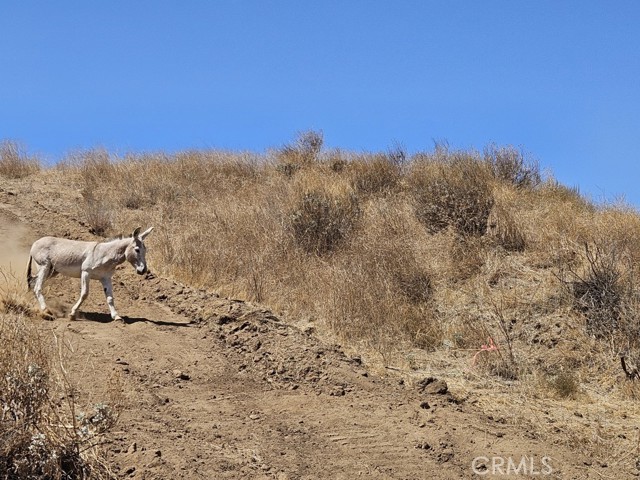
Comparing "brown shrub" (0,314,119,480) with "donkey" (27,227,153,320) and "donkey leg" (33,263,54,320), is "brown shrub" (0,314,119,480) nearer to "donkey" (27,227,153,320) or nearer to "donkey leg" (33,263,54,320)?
"donkey leg" (33,263,54,320)

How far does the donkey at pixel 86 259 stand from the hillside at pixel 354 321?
1.80 ft

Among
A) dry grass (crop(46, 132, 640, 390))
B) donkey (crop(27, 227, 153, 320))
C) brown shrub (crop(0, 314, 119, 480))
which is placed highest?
dry grass (crop(46, 132, 640, 390))

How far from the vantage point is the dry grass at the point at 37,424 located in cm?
525

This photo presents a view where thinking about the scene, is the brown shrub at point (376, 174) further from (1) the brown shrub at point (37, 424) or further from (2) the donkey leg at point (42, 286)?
(1) the brown shrub at point (37, 424)

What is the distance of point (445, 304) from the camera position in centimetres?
1298

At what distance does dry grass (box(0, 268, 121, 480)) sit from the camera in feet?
17.2

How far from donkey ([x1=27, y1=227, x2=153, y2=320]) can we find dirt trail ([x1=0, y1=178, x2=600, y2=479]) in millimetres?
636

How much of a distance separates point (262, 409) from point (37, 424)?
2.74 metres

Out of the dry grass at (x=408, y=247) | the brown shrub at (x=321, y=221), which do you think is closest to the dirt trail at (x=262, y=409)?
the dry grass at (x=408, y=247)

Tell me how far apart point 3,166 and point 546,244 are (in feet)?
55.3

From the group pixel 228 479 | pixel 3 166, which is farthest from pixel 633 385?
pixel 3 166

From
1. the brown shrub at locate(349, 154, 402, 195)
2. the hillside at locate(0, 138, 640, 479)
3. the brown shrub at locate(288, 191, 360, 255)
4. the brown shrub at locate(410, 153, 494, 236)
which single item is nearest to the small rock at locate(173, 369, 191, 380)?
the hillside at locate(0, 138, 640, 479)

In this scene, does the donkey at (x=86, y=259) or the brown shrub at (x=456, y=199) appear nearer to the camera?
the donkey at (x=86, y=259)

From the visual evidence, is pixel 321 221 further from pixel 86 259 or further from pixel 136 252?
pixel 86 259
